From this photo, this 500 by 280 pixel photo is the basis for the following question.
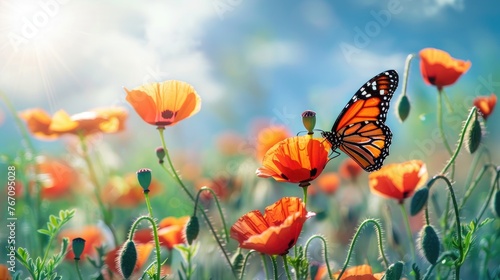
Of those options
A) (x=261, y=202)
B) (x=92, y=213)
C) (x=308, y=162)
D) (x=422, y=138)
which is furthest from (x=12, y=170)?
(x=422, y=138)

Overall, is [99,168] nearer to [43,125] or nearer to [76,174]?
[76,174]

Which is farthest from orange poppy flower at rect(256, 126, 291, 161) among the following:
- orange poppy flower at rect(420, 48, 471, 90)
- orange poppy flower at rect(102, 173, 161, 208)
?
orange poppy flower at rect(420, 48, 471, 90)

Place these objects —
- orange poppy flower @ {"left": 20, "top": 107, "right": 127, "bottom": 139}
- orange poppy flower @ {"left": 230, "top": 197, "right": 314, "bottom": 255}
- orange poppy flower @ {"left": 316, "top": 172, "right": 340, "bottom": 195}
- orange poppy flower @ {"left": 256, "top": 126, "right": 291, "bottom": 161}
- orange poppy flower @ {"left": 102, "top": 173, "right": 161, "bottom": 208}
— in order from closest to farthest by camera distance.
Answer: orange poppy flower @ {"left": 230, "top": 197, "right": 314, "bottom": 255}, orange poppy flower @ {"left": 20, "top": 107, "right": 127, "bottom": 139}, orange poppy flower @ {"left": 256, "top": 126, "right": 291, "bottom": 161}, orange poppy flower @ {"left": 102, "top": 173, "right": 161, "bottom": 208}, orange poppy flower @ {"left": 316, "top": 172, "right": 340, "bottom": 195}

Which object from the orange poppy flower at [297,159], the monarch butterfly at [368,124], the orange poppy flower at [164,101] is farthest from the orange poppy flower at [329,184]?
the orange poppy flower at [297,159]

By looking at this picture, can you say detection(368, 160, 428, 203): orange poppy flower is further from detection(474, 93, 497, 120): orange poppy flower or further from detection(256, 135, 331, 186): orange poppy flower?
→ detection(256, 135, 331, 186): orange poppy flower

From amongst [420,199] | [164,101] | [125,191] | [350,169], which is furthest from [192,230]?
[350,169]

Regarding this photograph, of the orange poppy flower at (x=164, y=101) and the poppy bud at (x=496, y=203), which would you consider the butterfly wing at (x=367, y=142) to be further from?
the orange poppy flower at (x=164, y=101)

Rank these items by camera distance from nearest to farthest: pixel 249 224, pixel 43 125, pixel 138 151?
pixel 249 224 < pixel 43 125 < pixel 138 151
